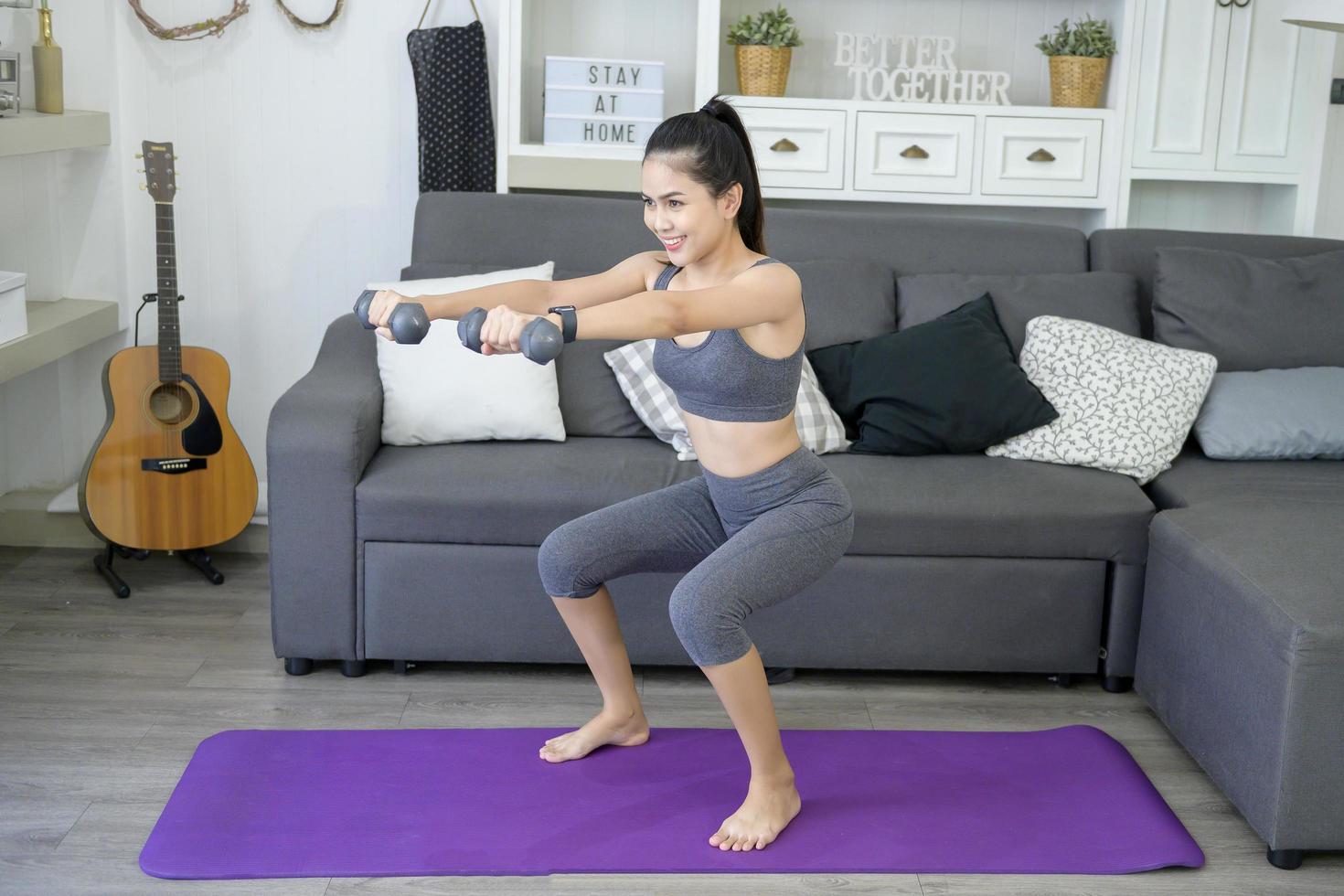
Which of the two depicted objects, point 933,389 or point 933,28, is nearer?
point 933,389

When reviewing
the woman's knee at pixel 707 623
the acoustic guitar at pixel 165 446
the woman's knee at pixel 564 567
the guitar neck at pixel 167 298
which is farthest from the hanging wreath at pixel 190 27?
the woman's knee at pixel 707 623

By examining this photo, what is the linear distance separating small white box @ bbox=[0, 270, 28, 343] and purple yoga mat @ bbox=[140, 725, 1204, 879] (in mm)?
1136

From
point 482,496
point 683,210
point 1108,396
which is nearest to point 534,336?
point 683,210

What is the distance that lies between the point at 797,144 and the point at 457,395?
3.92 feet

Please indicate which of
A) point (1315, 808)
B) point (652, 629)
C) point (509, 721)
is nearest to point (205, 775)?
point (509, 721)

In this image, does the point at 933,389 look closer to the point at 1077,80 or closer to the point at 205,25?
the point at 1077,80

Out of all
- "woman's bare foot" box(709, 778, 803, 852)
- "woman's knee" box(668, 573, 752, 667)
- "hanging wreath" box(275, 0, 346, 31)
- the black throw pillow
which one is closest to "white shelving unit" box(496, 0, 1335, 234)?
"hanging wreath" box(275, 0, 346, 31)

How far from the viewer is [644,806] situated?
2.33 m

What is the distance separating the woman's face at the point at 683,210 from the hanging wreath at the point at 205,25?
71.9 inches

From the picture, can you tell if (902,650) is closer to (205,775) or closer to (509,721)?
(509,721)

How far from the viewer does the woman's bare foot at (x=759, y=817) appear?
2.21 metres

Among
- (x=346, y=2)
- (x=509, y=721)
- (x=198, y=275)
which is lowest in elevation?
(x=509, y=721)

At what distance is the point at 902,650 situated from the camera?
112 inches

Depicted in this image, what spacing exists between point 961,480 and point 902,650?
375 mm
